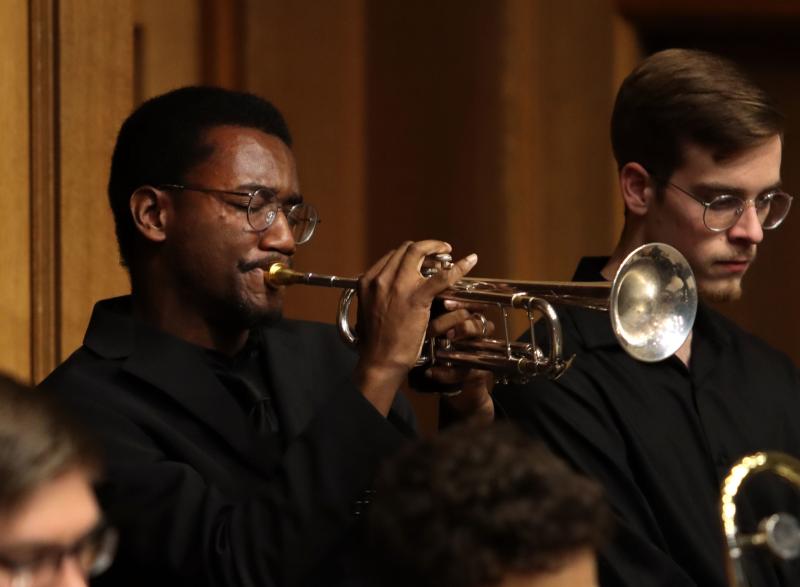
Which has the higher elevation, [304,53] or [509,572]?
[304,53]

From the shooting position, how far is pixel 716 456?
8.65 feet

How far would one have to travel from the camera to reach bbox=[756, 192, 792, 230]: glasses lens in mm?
2848

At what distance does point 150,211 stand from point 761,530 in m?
1.29

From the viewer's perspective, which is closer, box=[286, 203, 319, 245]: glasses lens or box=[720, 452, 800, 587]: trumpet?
box=[720, 452, 800, 587]: trumpet

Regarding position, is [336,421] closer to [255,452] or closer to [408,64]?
[255,452]

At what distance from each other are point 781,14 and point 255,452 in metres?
2.40

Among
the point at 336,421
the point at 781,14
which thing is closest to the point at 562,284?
the point at 336,421

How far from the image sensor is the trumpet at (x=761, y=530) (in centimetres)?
179

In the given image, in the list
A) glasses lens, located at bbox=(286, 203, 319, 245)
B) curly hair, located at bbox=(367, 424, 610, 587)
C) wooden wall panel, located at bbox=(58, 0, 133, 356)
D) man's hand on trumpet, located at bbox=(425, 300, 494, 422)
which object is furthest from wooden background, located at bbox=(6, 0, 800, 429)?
curly hair, located at bbox=(367, 424, 610, 587)

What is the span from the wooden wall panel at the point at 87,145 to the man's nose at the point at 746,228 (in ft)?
→ 4.36

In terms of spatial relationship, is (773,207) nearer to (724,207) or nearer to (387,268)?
(724,207)

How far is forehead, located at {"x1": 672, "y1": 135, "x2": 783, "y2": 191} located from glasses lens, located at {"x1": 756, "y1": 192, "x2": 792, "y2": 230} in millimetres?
39

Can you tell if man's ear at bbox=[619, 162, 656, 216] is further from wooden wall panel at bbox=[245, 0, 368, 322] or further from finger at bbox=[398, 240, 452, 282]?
wooden wall panel at bbox=[245, 0, 368, 322]

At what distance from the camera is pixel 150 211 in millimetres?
2725
